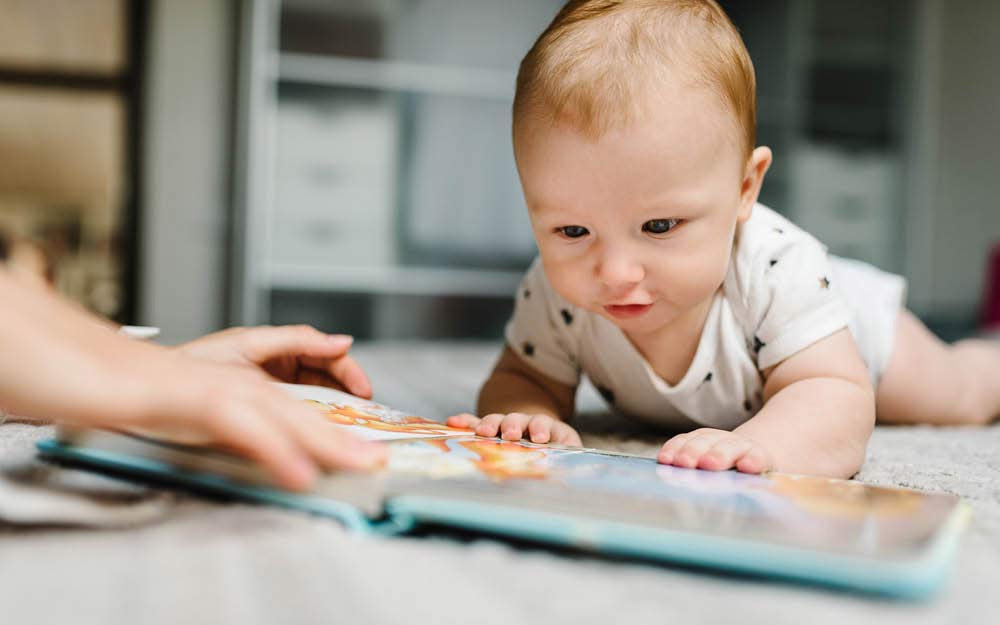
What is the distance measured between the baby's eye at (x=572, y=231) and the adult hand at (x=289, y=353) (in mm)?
212

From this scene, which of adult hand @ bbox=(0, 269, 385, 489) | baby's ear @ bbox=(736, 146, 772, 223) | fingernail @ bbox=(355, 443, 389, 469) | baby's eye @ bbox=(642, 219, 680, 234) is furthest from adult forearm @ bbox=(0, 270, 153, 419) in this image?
baby's ear @ bbox=(736, 146, 772, 223)

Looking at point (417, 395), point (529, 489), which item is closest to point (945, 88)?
point (417, 395)

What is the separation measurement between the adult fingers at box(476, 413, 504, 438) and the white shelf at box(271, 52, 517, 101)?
2.02 metres

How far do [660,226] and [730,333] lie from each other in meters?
0.18

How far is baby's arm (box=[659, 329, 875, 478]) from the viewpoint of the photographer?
0.59m

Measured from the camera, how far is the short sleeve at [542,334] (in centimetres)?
95

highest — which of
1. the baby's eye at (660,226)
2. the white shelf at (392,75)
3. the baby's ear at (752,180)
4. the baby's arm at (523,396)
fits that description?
the white shelf at (392,75)

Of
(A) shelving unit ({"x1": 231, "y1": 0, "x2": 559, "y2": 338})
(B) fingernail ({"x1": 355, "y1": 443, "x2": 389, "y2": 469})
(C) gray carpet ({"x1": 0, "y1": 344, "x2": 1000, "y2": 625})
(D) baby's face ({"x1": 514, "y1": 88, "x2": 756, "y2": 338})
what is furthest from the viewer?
(A) shelving unit ({"x1": 231, "y1": 0, "x2": 559, "y2": 338})

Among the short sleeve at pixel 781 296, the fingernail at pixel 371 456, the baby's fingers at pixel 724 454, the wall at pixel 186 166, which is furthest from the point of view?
the wall at pixel 186 166

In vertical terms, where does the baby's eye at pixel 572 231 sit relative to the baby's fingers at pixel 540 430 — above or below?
above

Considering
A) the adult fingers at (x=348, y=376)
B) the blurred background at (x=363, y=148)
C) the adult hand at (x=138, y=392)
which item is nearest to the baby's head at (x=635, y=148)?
the adult fingers at (x=348, y=376)

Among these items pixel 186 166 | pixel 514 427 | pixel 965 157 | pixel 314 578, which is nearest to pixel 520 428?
pixel 514 427

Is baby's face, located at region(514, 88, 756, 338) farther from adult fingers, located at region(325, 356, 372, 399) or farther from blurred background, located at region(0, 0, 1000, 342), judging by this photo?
blurred background, located at region(0, 0, 1000, 342)

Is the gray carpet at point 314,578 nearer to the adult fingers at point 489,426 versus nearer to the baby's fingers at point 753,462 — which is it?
the baby's fingers at point 753,462
